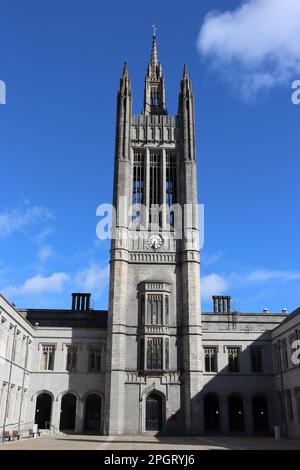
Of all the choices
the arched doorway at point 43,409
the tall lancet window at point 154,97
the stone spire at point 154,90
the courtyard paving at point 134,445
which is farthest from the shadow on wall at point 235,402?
the tall lancet window at point 154,97

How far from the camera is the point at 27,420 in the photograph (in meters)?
47.6

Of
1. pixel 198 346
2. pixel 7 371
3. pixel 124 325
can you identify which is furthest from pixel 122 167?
pixel 7 371

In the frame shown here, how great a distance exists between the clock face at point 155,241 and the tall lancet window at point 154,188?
7.65 feet

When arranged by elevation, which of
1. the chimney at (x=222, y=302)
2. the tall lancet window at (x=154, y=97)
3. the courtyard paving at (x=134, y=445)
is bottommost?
the courtyard paving at (x=134, y=445)

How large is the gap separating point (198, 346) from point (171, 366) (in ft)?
11.4

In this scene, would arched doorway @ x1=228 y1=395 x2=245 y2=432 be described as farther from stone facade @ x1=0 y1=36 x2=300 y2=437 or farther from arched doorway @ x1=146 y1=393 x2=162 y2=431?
arched doorway @ x1=146 y1=393 x2=162 y2=431

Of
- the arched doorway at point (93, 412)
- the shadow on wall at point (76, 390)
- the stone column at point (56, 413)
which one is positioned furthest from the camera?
the arched doorway at point (93, 412)

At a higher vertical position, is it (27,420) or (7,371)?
(7,371)

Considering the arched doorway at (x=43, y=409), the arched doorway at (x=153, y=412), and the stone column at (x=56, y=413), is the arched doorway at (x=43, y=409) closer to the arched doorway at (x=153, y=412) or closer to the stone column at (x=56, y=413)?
the stone column at (x=56, y=413)

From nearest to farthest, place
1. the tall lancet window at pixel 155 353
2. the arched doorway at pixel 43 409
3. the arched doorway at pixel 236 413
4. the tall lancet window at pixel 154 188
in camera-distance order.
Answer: the tall lancet window at pixel 155 353, the arched doorway at pixel 236 413, the arched doorway at pixel 43 409, the tall lancet window at pixel 154 188

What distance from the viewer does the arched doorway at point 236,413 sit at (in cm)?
4950

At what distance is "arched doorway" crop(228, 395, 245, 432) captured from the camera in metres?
49.5

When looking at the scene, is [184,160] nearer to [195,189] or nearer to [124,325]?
[195,189]

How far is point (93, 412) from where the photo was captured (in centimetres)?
5028
